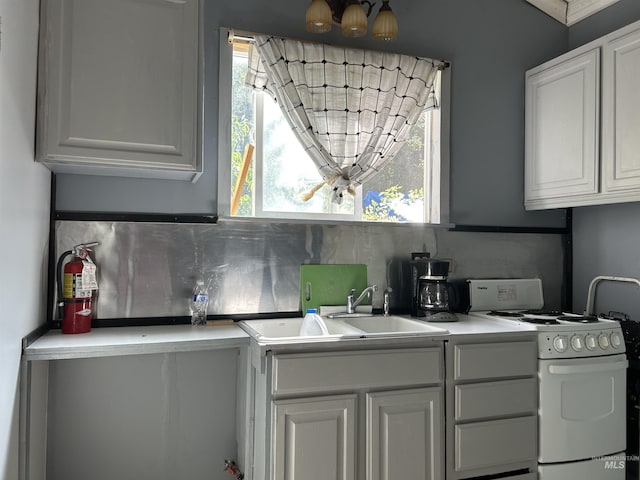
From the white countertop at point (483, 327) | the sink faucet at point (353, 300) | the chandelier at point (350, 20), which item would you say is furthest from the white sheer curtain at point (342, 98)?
the white countertop at point (483, 327)

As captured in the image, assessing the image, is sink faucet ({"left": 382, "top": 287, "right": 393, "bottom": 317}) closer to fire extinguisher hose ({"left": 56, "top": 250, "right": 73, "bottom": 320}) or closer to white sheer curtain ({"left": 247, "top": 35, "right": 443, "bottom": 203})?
white sheer curtain ({"left": 247, "top": 35, "right": 443, "bottom": 203})

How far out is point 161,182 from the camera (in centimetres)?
225

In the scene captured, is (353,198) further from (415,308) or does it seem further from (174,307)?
(174,307)

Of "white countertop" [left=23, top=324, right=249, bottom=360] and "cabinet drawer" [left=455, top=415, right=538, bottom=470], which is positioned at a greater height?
"white countertop" [left=23, top=324, right=249, bottom=360]

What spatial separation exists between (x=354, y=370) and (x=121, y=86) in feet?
4.58

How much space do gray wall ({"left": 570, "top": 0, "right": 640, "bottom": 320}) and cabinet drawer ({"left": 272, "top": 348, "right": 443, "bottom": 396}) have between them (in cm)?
135

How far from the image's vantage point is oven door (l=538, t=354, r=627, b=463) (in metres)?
2.17

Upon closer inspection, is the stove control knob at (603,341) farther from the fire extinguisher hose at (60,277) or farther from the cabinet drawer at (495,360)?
the fire extinguisher hose at (60,277)

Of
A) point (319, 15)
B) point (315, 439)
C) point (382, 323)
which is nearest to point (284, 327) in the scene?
point (382, 323)

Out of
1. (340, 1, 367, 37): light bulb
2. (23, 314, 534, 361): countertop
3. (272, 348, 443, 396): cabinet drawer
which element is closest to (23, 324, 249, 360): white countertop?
(23, 314, 534, 361): countertop

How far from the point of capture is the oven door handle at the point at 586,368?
2.16 meters

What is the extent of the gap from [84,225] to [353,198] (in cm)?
135

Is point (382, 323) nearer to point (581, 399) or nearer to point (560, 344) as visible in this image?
point (560, 344)

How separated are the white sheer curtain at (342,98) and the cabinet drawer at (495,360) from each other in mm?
986
